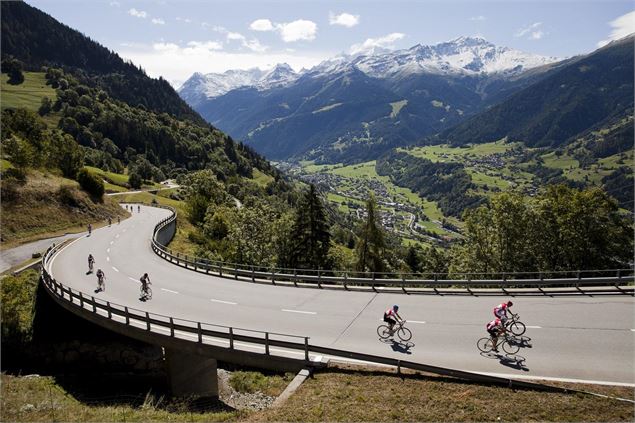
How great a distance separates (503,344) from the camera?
61.2 feet

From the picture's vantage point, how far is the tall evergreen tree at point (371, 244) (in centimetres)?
4512

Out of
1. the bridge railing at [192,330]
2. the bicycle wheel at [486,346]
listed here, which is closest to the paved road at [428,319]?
the bicycle wheel at [486,346]

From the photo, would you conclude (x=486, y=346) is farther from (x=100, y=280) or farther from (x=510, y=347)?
(x=100, y=280)

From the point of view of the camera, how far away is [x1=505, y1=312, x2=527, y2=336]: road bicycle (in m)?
18.9

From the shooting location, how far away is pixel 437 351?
733 inches

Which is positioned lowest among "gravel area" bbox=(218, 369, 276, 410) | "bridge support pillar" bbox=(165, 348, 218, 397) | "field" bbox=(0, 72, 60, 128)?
"gravel area" bbox=(218, 369, 276, 410)

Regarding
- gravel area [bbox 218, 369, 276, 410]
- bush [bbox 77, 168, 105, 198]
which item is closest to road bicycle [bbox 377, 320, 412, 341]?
gravel area [bbox 218, 369, 276, 410]

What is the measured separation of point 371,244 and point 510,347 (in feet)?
90.3

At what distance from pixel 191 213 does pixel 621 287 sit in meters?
70.2

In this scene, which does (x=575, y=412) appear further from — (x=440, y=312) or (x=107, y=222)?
(x=107, y=222)

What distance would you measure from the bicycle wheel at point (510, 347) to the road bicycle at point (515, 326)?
54cm

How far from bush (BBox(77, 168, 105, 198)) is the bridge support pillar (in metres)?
56.9

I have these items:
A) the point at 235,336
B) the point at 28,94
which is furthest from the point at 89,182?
the point at 28,94

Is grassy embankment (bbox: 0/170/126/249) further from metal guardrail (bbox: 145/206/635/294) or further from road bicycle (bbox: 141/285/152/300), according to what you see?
road bicycle (bbox: 141/285/152/300)
